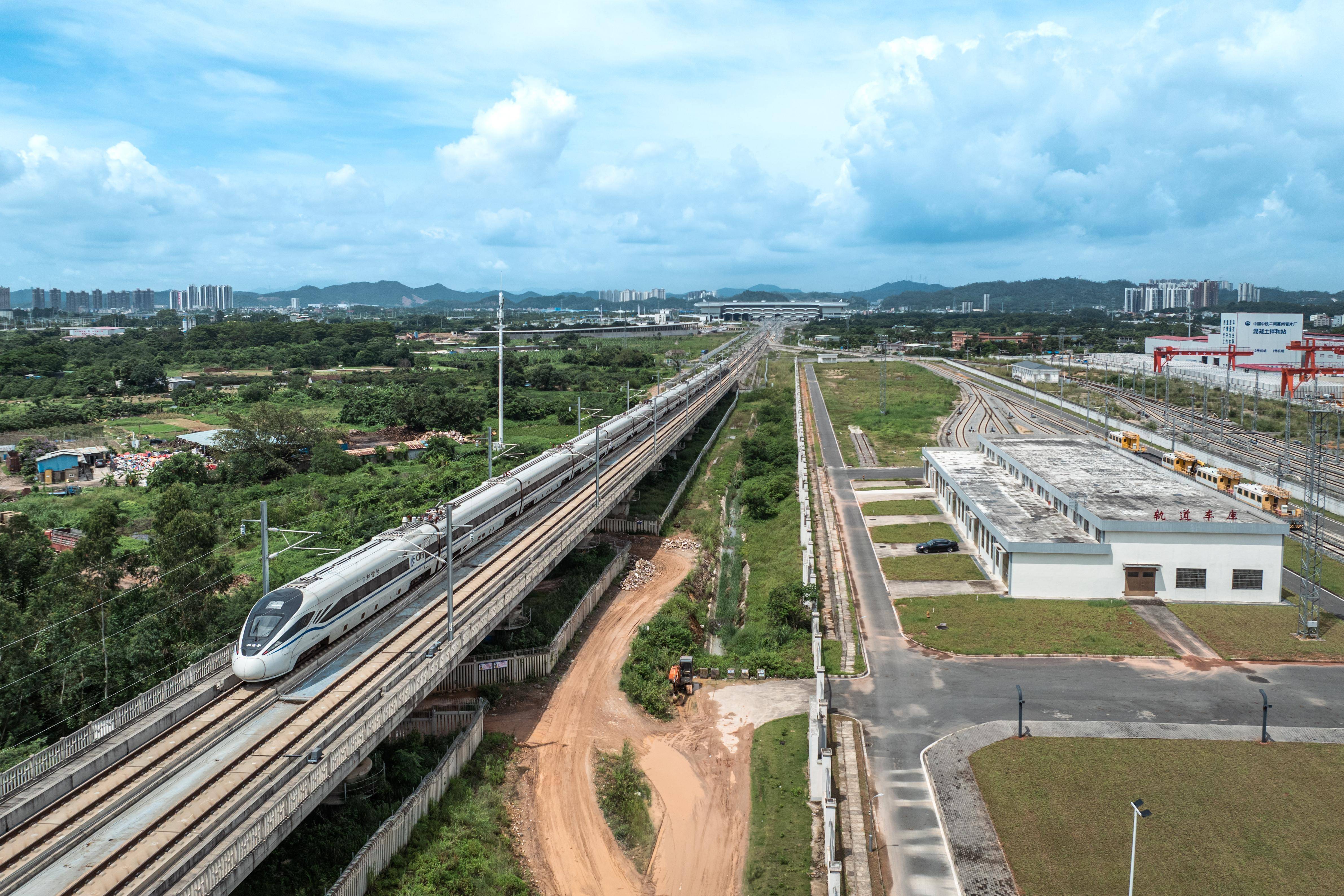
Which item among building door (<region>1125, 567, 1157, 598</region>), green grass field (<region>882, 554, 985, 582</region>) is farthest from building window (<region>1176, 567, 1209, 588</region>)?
green grass field (<region>882, 554, 985, 582</region>)

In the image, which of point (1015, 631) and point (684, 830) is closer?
point (684, 830)

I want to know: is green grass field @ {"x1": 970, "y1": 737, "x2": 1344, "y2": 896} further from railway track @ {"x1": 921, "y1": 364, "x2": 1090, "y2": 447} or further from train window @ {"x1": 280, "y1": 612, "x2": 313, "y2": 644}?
railway track @ {"x1": 921, "y1": 364, "x2": 1090, "y2": 447}

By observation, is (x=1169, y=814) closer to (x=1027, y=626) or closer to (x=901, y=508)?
(x=1027, y=626)

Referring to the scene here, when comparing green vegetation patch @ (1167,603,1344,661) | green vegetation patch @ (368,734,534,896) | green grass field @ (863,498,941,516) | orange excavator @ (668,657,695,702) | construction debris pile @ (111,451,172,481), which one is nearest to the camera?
green vegetation patch @ (368,734,534,896)

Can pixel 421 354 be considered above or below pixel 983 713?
above

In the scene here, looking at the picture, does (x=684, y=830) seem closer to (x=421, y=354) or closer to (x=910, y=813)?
(x=910, y=813)

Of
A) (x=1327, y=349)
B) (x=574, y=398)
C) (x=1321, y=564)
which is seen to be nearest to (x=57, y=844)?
(x=1321, y=564)
